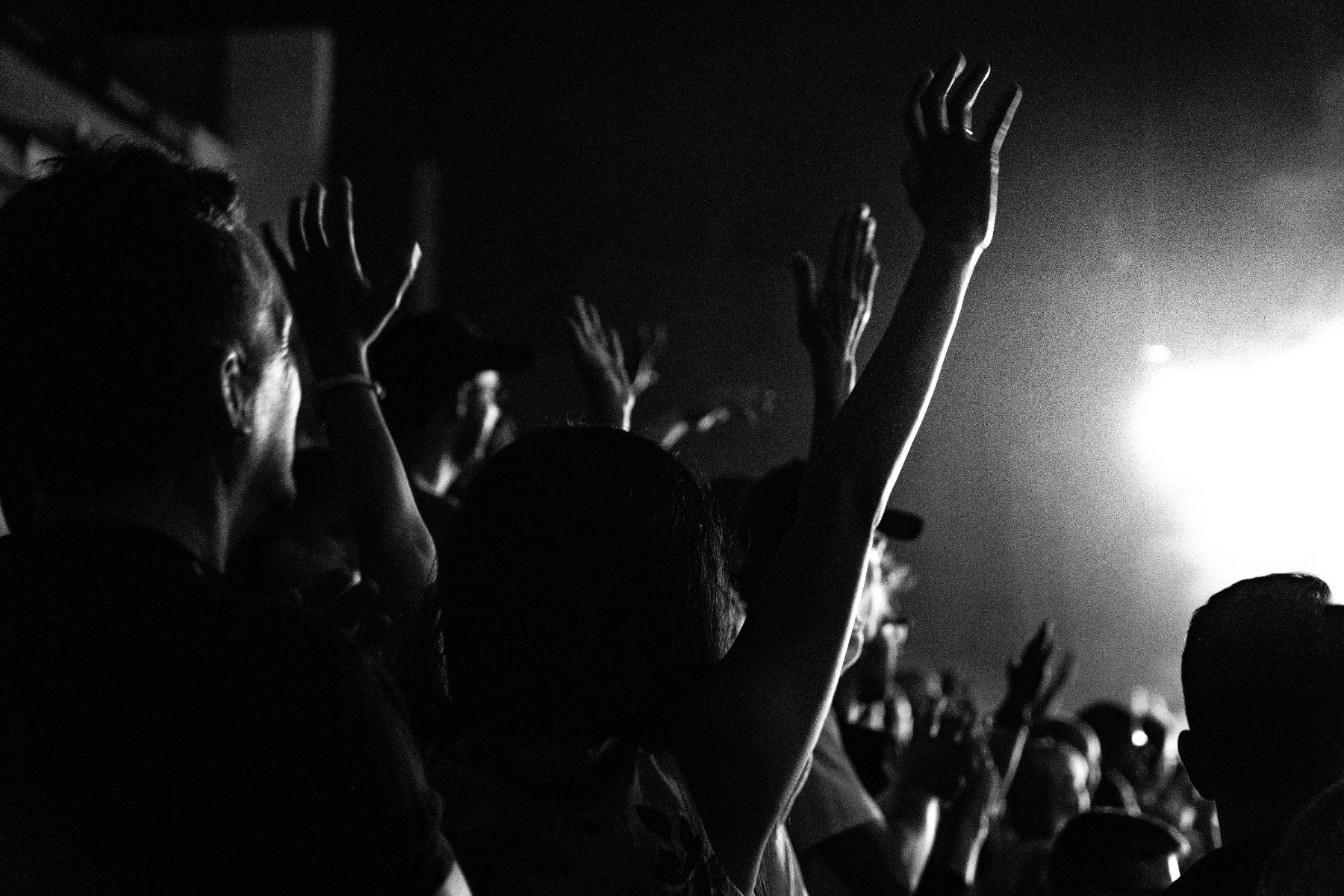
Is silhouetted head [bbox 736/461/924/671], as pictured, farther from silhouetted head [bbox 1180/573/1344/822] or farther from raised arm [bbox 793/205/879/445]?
silhouetted head [bbox 1180/573/1344/822]

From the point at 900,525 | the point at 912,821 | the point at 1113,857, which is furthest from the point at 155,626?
the point at 900,525

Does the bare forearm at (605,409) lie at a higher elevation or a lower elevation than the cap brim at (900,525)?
higher

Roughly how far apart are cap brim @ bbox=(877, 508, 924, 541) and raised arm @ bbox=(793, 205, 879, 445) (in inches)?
43.3

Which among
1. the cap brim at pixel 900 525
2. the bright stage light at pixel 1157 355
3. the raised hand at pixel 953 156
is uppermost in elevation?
the raised hand at pixel 953 156

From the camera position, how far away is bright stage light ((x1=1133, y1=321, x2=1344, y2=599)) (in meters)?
2.38

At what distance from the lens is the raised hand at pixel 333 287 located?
176 centimetres

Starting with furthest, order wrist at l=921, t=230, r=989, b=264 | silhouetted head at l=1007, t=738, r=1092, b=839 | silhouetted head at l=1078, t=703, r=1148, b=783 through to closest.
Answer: silhouetted head at l=1078, t=703, r=1148, b=783 < silhouetted head at l=1007, t=738, r=1092, b=839 < wrist at l=921, t=230, r=989, b=264

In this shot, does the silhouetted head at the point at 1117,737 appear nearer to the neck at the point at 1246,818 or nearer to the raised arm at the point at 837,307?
the neck at the point at 1246,818

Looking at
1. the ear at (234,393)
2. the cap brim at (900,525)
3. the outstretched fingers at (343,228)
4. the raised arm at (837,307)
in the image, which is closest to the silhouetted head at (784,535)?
the cap brim at (900,525)

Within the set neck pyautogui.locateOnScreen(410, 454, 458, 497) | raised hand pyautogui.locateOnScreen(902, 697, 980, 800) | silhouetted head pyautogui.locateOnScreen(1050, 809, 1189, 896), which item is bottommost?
silhouetted head pyautogui.locateOnScreen(1050, 809, 1189, 896)

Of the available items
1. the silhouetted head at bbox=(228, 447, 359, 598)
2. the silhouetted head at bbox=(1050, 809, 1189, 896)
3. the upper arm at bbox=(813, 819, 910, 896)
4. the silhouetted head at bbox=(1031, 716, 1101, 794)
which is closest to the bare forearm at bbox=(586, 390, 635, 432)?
the silhouetted head at bbox=(228, 447, 359, 598)

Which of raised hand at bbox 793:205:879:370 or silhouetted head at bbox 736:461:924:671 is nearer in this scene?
raised hand at bbox 793:205:879:370

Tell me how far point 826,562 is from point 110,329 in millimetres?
653

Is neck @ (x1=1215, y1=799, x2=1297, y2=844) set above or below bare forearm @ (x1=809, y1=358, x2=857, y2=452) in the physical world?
below
